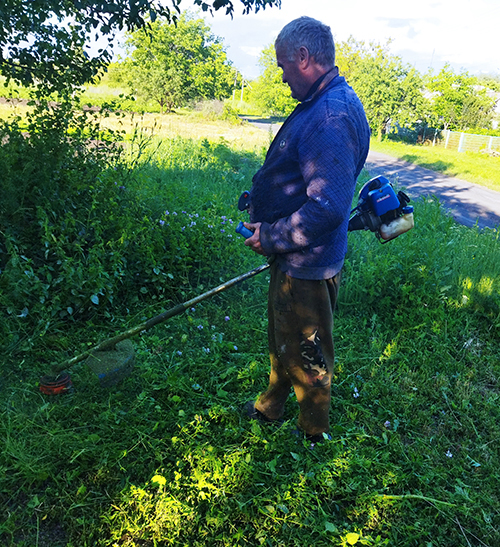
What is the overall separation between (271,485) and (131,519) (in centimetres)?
73

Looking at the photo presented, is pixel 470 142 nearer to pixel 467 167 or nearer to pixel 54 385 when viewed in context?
pixel 467 167

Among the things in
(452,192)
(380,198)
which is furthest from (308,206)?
(452,192)

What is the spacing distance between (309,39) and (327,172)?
0.61 meters

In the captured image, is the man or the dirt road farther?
the dirt road

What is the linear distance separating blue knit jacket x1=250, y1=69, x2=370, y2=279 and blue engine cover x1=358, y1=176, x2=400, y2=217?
196 mm

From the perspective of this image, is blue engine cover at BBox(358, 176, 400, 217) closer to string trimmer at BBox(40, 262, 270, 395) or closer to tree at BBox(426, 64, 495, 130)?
string trimmer at BBox(40, 262, 270, 395)

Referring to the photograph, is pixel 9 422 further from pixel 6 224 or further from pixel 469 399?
pixel 469 399

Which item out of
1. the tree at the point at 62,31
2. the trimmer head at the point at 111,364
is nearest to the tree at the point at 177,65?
the tree at the point at 62,31

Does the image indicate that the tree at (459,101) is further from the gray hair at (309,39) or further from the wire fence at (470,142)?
the gray hair at (309,39)

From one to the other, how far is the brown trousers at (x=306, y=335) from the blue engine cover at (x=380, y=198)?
0.41 m

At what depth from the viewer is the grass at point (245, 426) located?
2.18 metres

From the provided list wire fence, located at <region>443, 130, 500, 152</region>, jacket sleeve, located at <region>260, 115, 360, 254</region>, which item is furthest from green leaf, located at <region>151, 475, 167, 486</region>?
wire fence, located at <region>443, 130, 500, 152</region>

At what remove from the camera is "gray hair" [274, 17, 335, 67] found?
201 centimetres

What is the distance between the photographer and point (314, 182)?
200cm
